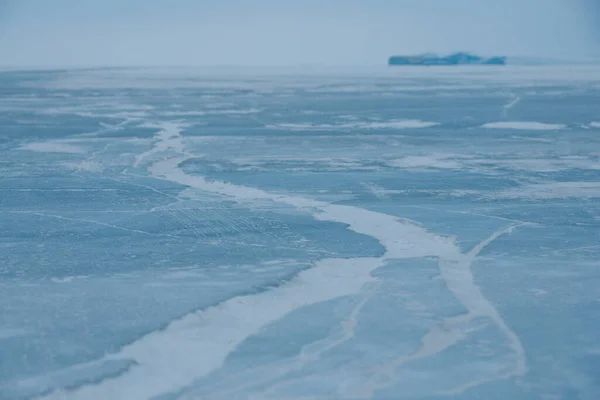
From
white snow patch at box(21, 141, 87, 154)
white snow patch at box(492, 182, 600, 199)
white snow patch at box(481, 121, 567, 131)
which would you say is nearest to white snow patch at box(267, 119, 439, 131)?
white snow patch at box(481, 121, 567, 131)

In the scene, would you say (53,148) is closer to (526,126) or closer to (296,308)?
(526,126)

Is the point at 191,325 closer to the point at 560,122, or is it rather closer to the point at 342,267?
the point at 342,267

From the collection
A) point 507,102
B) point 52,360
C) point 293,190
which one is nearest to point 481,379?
point 52,360

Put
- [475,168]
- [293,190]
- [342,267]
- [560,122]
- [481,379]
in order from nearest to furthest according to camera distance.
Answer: [481,379] < [342,267] < [293,190] < [475,168] < [560,122]

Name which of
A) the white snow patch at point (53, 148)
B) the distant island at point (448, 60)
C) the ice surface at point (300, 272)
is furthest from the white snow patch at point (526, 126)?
the distant island at point (448, 60)

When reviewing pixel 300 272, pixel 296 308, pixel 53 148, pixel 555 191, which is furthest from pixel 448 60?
pixel 296 308

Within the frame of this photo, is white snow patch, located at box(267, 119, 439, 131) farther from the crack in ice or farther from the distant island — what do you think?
the distant island
